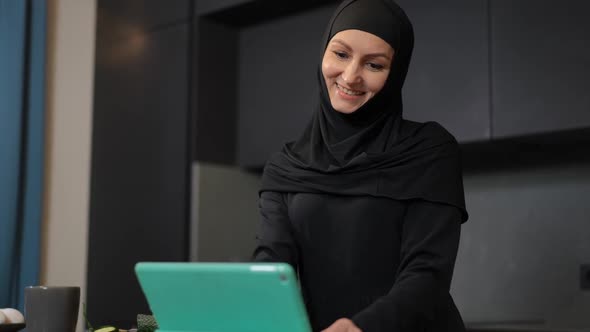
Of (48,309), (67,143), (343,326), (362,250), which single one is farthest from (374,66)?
(67,143)

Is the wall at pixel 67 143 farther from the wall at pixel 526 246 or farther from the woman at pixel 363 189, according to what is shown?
the woman at pixel 363 189

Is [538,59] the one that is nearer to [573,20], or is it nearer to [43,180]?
[573,20]

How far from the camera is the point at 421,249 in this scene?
1.23 m

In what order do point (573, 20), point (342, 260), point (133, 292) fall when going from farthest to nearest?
point (133, 292), point (573, 20), point (342, 260)

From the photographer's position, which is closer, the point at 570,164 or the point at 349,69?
the point at 349,69

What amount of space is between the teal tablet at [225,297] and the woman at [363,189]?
39cm

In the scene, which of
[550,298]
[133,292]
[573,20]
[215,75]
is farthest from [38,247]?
[573,20]

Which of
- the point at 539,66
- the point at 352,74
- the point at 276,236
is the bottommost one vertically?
the point at 276,236

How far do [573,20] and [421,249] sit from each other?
1.40 m

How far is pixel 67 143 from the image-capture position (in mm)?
3611

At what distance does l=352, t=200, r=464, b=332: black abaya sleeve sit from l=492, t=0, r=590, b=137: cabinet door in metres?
1.21

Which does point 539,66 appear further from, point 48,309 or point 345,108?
point 48,309

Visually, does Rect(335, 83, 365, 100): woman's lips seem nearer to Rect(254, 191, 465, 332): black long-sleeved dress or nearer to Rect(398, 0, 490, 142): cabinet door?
Rect(254, 191, 465, 332): black long-sleeved dress

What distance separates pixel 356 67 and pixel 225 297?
0.57 m
